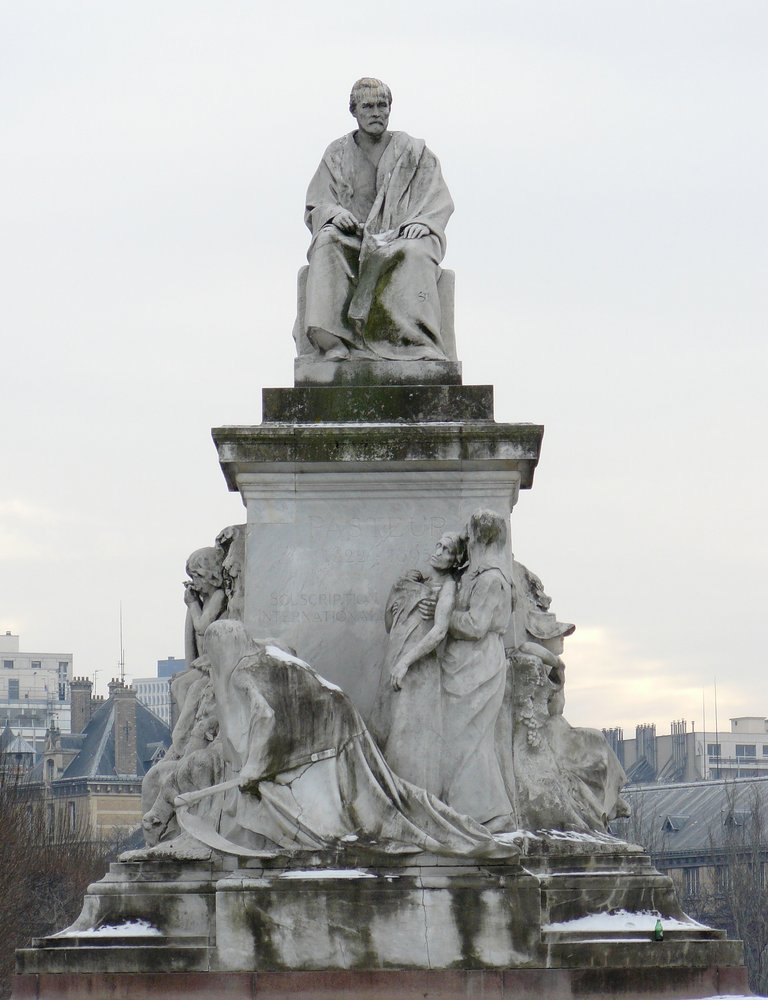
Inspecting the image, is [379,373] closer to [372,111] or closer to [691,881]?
[372,111]

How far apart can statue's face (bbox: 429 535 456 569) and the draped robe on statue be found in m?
1.84

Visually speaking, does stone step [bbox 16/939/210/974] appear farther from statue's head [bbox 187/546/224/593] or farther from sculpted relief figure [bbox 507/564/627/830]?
statue's head [bbox 187/546/224/593]

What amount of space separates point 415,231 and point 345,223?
56cm

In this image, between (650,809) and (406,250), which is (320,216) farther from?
(650,809)

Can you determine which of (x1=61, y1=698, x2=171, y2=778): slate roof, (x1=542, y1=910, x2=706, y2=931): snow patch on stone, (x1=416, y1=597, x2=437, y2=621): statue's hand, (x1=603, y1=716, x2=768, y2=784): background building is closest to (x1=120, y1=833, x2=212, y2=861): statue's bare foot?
(x1=416, y1=597, x2=437, y2=621): statue's hand

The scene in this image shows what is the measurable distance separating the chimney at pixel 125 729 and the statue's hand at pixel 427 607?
374ft

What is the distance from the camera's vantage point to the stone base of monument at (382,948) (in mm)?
18078

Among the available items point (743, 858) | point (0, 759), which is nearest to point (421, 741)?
point (0, 759)

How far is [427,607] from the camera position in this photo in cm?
1920

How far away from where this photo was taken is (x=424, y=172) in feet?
70.2

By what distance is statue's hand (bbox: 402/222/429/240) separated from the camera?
20.9 metres

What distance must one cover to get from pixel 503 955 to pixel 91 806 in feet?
358

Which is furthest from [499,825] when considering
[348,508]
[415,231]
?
[415,231]

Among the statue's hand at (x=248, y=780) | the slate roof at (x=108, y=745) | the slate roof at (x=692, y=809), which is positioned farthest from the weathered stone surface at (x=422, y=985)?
the slate roof at (x=108, y=745)
